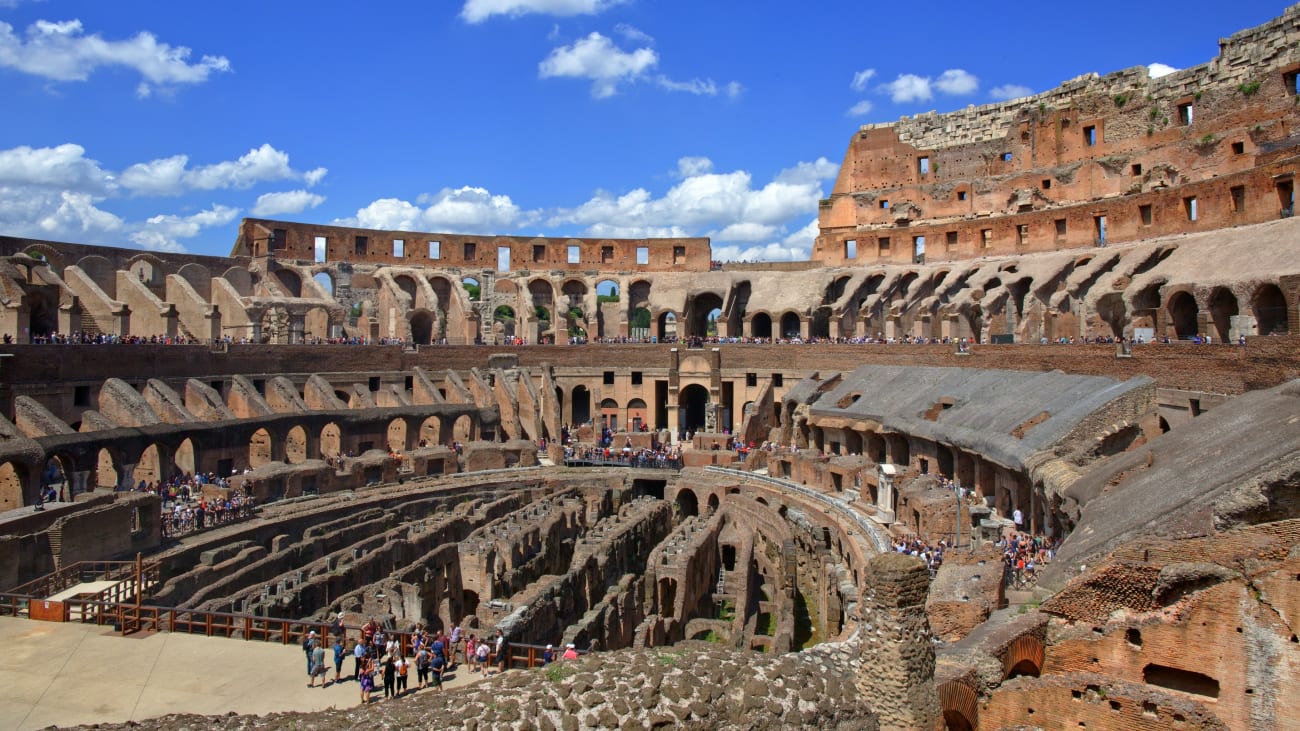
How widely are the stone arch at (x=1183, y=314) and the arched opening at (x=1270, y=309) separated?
10.0 ft

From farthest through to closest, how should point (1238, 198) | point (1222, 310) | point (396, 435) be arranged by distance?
point (396, 435) → point (1238, 198) → point (1222, 310)

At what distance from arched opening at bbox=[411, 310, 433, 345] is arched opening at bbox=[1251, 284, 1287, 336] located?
1444 inches

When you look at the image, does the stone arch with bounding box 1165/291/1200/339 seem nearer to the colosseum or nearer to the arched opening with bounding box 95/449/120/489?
the colosseum

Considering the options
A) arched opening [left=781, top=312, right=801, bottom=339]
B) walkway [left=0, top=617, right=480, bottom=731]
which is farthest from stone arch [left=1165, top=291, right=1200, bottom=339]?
walkway [left=0, top=617, right=480, bottom=731]

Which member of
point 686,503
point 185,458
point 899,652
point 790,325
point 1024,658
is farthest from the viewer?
point 790,325

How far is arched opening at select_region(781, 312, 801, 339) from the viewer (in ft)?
165

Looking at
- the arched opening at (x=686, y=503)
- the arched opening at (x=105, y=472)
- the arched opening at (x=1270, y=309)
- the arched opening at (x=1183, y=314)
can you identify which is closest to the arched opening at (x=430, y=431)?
the arched opening at (x=686, y=503)

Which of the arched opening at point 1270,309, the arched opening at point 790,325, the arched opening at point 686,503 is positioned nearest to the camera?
the arched opening at point 1270,309

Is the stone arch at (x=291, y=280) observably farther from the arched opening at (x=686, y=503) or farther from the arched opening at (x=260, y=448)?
the arched opening at (x=686, y=503)

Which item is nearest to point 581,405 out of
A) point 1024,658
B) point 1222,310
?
point 1222,310

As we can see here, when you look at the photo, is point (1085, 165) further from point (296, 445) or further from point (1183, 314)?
point (296, 445)

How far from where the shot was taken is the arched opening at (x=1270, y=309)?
1066 inches

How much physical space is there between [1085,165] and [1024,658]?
37163mm

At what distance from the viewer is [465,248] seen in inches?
1996
